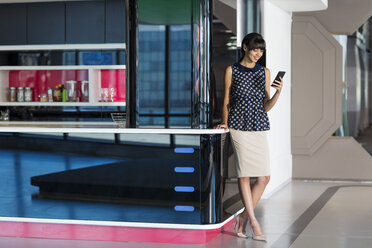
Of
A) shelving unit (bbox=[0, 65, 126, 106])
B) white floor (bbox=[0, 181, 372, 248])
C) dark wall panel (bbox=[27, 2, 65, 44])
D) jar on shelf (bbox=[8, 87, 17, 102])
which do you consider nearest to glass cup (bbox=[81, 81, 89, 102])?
shelving unit (bbox=[0, 65, 126, 106])

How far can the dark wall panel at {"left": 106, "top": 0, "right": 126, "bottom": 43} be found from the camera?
989cm

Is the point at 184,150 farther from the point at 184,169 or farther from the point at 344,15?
the point at 344,15

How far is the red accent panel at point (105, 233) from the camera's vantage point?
531 cm

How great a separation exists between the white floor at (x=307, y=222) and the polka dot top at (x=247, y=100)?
966 mm

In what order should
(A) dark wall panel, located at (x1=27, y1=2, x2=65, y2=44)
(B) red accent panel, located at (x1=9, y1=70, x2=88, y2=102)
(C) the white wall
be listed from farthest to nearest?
(B) red accent panel, located at (x1=9, y1=70, x2=88, y2=102) → (A) dark wall panel, located at (x1=27, y1=2, x2=65, y2=44) → (C) the white wall

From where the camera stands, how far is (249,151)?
539 cm

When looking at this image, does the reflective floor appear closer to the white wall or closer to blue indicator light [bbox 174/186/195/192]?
blue indicator light [bbox 174/186/195/192]

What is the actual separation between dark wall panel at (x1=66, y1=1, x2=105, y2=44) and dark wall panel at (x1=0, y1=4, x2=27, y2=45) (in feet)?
2.49

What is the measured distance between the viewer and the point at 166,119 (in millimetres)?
5441

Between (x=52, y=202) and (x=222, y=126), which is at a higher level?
(x=222, y=126)

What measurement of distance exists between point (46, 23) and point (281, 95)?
3808 mm

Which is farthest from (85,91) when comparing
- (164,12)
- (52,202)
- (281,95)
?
(164,12)

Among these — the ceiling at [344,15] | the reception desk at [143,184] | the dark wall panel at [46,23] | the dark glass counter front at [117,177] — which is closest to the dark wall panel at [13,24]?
the dark wall panel at [46,23]

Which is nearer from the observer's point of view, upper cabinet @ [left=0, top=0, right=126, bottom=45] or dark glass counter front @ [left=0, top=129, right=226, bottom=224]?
dark glass counter front @ [left=0, top=129, right=226, bottom=224]
